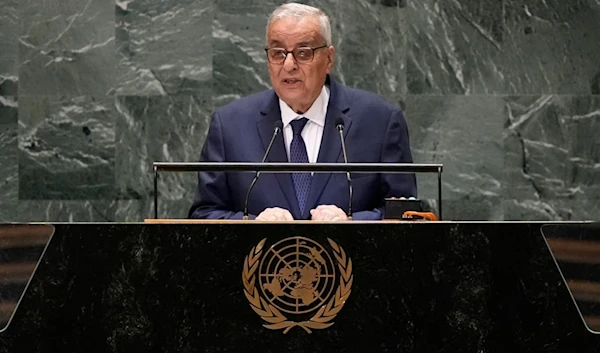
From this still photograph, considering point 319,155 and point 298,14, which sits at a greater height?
point 298,14

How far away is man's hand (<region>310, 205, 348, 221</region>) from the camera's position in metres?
3.98

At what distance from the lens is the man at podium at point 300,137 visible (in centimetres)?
444

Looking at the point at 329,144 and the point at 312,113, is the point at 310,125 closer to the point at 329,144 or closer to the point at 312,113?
the point at 312,113

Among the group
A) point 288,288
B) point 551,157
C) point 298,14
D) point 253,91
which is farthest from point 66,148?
point 288,288

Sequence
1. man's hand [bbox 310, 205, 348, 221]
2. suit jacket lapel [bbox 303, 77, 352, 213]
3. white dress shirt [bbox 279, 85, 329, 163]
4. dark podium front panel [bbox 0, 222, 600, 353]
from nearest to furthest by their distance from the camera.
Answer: dark podium front panel [bbox 0, 222, 600, 353], man's hand [bbox 310, 205, 348, 221], suit jacket lapel [bbox 303, 77, 352, 213], white dress shirt [bbox 279, 85, 329, 163]

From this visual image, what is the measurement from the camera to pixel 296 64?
4.50m

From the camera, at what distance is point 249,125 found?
15.2 feet

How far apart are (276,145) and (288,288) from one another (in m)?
1.74

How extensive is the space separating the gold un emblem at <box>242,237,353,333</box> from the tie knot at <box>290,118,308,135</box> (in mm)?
1770

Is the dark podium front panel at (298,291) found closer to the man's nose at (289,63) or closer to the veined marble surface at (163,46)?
the man's nose at (289,63)

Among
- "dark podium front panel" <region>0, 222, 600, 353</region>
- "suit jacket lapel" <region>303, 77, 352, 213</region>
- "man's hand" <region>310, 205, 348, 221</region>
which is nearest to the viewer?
"dark podium front panel" <region>0, 222, 600, 353</region>

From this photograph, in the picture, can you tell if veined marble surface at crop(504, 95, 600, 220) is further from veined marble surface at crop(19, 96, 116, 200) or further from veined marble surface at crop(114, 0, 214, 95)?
veined marble surface at crop(19, 96, 116, 200)

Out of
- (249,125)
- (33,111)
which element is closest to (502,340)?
(249,125)

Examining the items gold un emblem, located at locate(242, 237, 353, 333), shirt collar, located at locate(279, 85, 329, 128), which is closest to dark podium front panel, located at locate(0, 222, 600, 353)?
gold un emblem, located at locate(242, 237, 353, 333)
